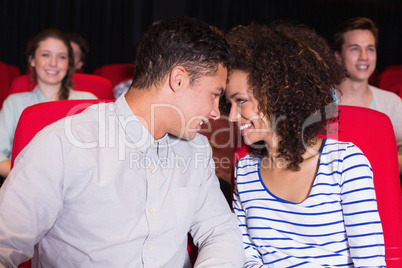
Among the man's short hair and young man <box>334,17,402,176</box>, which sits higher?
the man's short hair

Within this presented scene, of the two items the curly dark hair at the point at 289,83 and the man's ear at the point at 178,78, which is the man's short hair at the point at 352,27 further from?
the man's ear at the point at 178,78

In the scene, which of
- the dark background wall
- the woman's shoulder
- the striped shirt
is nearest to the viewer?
the striped shirt

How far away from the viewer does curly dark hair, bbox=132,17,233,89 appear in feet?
3.99

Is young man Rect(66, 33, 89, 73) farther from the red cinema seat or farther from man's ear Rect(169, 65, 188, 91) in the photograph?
man's ear Rect(169, 65, 188, 91)

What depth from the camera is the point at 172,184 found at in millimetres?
1238

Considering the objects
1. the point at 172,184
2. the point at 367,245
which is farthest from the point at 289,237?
the point at 172,184

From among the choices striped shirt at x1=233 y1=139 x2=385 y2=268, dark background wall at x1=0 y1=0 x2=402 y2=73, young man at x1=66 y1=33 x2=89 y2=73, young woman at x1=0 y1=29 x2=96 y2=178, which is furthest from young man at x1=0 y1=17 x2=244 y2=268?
dark background wall at x1=0 y1=0 x2=402 y2=73

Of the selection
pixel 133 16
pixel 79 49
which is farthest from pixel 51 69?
pixel 133 16

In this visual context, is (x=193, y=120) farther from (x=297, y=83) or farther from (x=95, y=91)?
(x=95, y=91)

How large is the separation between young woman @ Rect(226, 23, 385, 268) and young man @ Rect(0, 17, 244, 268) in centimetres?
12

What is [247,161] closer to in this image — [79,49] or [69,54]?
[69,54]

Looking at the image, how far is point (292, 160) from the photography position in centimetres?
138

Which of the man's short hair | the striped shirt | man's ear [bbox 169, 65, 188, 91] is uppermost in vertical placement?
the man's short hair

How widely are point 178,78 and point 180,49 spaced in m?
0.08
